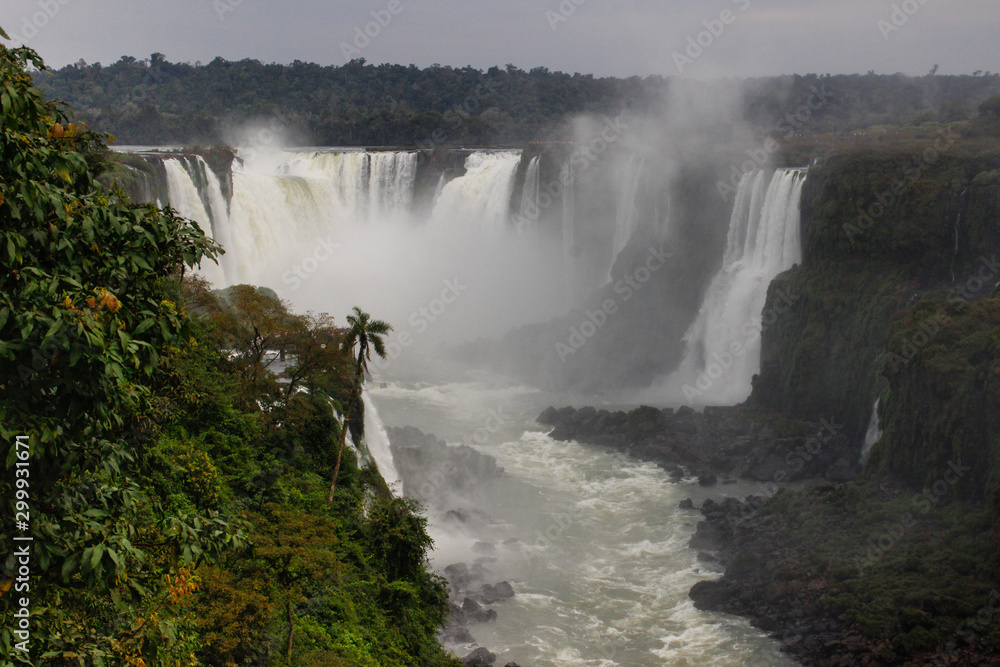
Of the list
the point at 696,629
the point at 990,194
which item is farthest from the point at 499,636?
the point at 990,194

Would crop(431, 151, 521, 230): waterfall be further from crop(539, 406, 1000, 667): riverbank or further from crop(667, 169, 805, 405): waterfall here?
crop(539, 406, 1000, 667): riverbank

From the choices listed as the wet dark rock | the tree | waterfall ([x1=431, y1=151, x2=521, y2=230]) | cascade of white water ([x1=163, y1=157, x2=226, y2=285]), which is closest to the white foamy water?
the wet dark rock

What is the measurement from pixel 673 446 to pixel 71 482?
30.7m

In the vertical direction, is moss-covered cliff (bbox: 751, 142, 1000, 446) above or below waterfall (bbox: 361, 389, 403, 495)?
above

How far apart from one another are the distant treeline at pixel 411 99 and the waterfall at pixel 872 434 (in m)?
38.4

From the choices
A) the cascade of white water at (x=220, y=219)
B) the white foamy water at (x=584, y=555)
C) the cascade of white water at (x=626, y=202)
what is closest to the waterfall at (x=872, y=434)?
the white foamy water at (x=584, y=555)

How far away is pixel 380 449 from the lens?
30.0 m

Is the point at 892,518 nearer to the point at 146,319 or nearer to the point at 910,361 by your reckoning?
the point at 910,361

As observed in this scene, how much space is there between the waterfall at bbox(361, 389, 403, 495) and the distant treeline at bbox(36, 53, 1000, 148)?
49862 millimetres

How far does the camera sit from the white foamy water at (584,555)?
21797 millimetres

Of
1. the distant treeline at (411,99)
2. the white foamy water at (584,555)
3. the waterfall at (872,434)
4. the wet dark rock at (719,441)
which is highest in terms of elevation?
the distant treeline at (411,99)

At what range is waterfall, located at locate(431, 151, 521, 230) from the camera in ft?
198

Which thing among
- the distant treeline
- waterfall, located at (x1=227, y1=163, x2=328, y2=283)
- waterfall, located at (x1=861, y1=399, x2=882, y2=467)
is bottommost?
waterfall, located at (x1=861, y1=399, x2=882, y2=467)

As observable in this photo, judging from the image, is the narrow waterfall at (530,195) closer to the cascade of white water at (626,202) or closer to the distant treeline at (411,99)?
the cascade of white water at (626,202)
